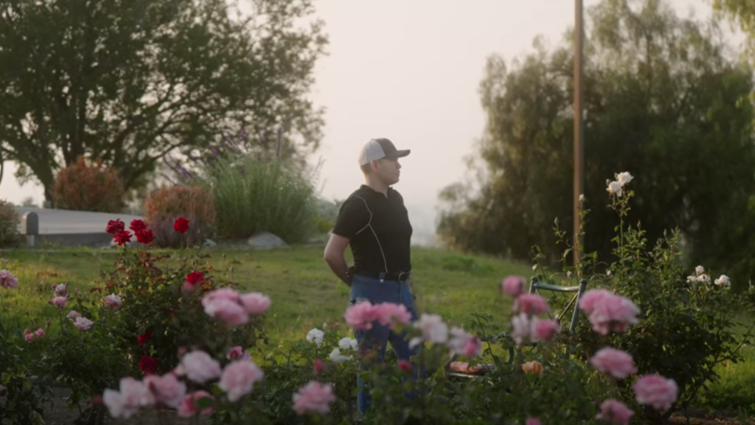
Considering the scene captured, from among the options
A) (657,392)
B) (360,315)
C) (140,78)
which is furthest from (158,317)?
(140,78)

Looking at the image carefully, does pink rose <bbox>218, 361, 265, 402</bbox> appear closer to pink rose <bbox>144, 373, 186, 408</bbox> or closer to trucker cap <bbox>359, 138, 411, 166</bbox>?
pink rose <bbox>144, 373, 186, 408</bbox>

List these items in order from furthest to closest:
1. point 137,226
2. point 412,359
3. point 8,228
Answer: point 8,228 < point 137,226 < point 412,359

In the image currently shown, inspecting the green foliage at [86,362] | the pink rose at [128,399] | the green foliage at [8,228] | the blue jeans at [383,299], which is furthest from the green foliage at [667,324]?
the green foliage at [8,228]

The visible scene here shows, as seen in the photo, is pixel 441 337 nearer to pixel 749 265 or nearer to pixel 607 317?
pixel 607 317

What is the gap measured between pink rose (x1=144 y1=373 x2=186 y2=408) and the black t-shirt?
103 inches

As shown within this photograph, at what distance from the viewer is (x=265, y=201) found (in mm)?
20438

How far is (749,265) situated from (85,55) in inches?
736

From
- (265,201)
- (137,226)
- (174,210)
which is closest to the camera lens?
(137,226)

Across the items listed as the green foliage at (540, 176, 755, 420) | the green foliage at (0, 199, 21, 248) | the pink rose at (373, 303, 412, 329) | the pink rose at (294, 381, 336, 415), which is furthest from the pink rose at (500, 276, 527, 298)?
the green foliage at (0, 199, 21, 248)

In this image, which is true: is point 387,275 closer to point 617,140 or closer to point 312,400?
point 312,400

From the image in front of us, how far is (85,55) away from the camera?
105 ft

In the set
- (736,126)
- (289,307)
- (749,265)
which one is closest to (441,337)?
(289,307)

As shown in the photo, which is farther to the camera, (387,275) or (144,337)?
(144,337)

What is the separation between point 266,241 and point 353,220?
1410 centimetres
